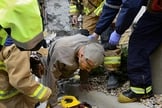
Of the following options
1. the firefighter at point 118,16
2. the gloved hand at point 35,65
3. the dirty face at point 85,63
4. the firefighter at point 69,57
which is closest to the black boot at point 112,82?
the firefighter at point 118,16

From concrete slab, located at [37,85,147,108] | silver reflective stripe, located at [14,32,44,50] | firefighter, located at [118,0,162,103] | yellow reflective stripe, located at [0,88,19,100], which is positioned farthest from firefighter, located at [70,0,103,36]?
silver reflective stripe, located at [14,32,44,50]

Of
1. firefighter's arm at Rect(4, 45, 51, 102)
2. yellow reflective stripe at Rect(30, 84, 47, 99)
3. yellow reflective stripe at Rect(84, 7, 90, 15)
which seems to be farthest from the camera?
yellow reflective stripe at Rect(84, 7, 90, 15)

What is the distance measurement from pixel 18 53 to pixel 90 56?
886mm

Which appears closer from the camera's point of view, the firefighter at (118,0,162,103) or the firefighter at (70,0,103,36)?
the firefighter at (118,0,162,103)

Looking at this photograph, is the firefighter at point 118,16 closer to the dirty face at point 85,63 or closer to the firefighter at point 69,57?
the firefighter at point 69,57

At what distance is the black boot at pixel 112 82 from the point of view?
3.98 m

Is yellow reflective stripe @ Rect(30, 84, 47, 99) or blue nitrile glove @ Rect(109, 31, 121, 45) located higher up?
blue nitrile glove @ Rect(109, 31, 121, 45)

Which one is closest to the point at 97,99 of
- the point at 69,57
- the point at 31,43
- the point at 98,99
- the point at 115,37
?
the point at 98,99

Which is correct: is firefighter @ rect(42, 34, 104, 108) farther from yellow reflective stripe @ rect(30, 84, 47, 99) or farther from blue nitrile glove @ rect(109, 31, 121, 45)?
yellow reflective stripe @ rect(30, 84, 47, 99)

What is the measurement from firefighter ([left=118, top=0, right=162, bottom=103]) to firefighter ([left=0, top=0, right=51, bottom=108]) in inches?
35.9

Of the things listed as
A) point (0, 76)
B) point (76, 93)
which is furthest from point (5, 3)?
point (76, 93)

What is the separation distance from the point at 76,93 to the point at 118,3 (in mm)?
1048

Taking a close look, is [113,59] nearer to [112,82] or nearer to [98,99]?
[112,82]

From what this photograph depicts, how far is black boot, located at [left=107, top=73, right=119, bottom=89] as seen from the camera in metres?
3.98
